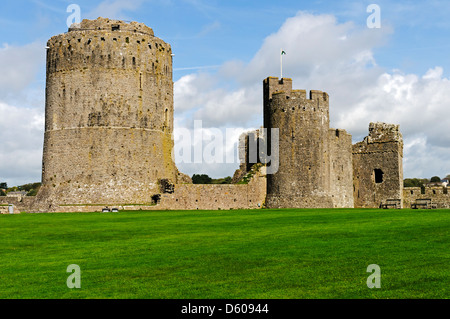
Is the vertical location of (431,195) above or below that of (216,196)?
above

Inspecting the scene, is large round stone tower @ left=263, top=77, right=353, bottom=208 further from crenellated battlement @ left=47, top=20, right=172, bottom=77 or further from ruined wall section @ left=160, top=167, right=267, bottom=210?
crenellated battlement @ left=47, top=20, right=172, bottom=77

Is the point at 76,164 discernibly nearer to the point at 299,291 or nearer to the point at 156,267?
the point at 156,267

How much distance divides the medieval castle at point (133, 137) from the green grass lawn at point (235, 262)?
24.3 meters

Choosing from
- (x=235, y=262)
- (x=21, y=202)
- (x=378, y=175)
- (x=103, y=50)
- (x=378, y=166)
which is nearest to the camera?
(x=235, y=262)

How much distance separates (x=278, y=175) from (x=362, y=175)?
9.36 meters

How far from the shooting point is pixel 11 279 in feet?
38.7

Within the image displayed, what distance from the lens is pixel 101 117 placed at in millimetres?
45500

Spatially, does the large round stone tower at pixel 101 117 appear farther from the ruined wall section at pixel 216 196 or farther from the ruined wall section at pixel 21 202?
the ruined wall section at pixel 216 196

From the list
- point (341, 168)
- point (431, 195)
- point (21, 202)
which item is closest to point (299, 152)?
point (341, 168)

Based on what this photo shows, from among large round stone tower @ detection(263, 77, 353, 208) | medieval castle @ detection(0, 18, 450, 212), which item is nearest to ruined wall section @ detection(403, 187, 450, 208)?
medieval castle @ detection(0, 18, 450, 212)

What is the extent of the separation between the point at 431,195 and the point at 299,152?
1246cm

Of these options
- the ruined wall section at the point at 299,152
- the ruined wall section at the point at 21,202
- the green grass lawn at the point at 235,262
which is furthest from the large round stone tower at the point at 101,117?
the green grass lawn at the point at 235,262

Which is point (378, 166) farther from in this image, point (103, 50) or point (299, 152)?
point (103, 50)
